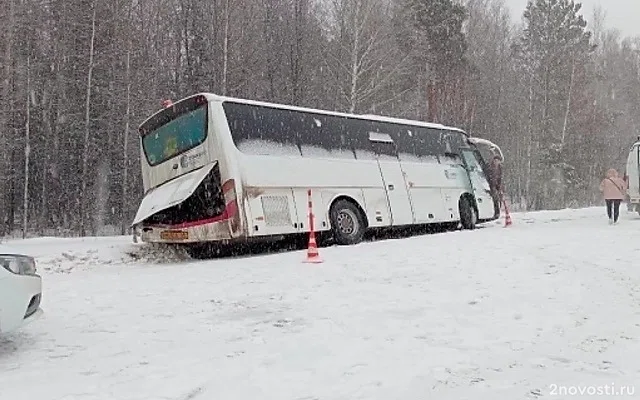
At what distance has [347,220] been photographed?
12922 millimetres

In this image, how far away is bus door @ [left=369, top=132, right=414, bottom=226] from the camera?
548 inches

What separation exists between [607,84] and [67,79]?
49.7 metres

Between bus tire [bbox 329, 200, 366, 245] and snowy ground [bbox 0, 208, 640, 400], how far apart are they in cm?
302

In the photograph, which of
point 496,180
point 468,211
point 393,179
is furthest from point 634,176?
point 393,179

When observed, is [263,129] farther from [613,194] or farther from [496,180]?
[613,194]

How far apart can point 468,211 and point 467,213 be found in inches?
3.6

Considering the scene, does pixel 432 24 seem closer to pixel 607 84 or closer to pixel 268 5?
pixel 268 5

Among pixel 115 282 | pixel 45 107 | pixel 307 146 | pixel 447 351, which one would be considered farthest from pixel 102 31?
pixel 447 351

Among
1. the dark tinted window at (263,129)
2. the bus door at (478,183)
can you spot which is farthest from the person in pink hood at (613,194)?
the dark tinted window at (263,129)

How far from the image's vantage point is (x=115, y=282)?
8.42 meters

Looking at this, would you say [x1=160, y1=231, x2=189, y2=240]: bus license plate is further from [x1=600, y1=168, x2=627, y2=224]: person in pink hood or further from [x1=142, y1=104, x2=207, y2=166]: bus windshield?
[x1=600, y1=168, x2=627, y2=224]: person in pink hood
